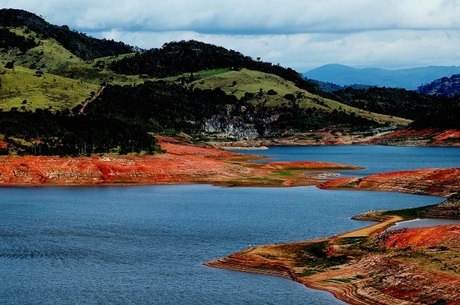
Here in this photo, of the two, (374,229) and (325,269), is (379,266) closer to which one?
(325,269)

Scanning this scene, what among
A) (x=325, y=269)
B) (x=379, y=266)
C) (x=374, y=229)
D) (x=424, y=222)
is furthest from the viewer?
(x=424, y=222)

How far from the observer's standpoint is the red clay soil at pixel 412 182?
147m

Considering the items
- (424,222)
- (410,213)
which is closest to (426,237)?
(424,222)

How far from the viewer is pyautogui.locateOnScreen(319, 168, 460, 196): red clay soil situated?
147125 millimetres

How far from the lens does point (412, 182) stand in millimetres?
154625

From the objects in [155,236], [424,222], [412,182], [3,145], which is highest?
[3,145]

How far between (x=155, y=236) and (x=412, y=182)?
70691mm

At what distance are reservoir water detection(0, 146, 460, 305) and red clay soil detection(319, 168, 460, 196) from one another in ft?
17.1

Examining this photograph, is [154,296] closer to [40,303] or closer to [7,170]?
[40,303]

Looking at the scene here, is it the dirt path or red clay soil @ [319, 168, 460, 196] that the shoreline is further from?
red clay soil @ [319, 168, 460, 196]

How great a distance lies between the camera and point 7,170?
175625 millimetres

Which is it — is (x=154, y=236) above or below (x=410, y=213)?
above

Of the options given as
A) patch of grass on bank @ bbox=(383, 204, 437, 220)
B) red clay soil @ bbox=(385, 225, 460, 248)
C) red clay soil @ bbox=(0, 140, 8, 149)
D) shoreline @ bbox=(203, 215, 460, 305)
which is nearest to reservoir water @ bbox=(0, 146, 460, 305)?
shoreline @ bbox=(203, 215, 460, 305)

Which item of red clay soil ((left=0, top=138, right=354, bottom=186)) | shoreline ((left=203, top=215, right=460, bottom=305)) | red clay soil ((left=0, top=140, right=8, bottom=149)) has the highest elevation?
red clay soil ((left=0, top=140, right=8, bottom=149))
